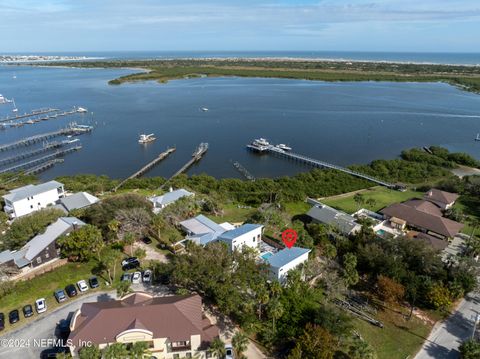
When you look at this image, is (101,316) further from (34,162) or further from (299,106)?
(299,106)

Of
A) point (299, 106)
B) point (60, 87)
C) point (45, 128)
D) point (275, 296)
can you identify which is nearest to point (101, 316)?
point (275, 296)

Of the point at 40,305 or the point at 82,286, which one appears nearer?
the point at 40,305

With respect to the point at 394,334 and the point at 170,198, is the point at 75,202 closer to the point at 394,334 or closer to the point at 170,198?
the point at 170,198

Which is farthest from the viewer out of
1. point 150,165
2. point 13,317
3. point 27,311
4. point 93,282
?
point 150,165

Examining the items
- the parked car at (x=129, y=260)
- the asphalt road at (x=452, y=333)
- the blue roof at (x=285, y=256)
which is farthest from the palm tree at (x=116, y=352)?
the asphalt road at (x=452, y=333)

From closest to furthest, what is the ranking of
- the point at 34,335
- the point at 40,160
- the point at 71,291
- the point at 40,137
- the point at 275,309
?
the point at 275,309
the point at 34,335
the point at 71,291
the point at 40,160
the point at 40,137

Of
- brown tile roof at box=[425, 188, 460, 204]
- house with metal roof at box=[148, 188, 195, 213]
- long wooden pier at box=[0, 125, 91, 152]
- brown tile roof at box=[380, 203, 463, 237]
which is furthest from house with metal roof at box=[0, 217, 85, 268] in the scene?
long wooden pier at box=[0, 125, 91, 152]

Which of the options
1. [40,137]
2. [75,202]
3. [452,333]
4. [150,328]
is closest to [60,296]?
[150,328]
